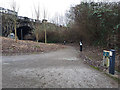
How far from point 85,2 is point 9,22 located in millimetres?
17632

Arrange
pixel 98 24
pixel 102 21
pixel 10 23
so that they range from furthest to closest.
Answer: pixel 10 23
pixel 98 24
pixel 102 21

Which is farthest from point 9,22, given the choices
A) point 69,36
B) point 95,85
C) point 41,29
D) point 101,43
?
point 95,85

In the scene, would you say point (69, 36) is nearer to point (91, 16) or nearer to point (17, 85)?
point (91, 16)

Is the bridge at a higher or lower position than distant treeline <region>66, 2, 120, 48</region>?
higher

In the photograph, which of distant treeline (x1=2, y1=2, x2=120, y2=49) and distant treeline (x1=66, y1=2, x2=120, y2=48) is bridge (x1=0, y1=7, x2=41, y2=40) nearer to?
distant treeline (x1=2, y1=2, x2=120, y2=49)

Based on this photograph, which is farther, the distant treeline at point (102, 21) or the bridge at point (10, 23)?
the bridge at point (10, 23)

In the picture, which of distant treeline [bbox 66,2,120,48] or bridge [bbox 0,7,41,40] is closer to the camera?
distant treeline [bbox 66,2,120,48]

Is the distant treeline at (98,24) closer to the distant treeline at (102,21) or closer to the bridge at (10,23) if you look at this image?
the distant treeline at (102,21)

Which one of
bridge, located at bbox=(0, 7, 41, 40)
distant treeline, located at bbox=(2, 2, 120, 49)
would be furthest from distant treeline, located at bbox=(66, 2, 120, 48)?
bridge, located at bbox=(0, 7, 41, 40)

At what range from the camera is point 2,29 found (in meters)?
21.1

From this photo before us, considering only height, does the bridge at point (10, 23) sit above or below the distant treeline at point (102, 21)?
above

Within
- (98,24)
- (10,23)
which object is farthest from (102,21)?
(10,23)

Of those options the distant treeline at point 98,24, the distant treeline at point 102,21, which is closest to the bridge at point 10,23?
the distant treeline at point 98,24

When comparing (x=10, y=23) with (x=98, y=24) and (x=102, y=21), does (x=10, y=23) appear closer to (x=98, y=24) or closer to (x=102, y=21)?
(x=98, y=24)
